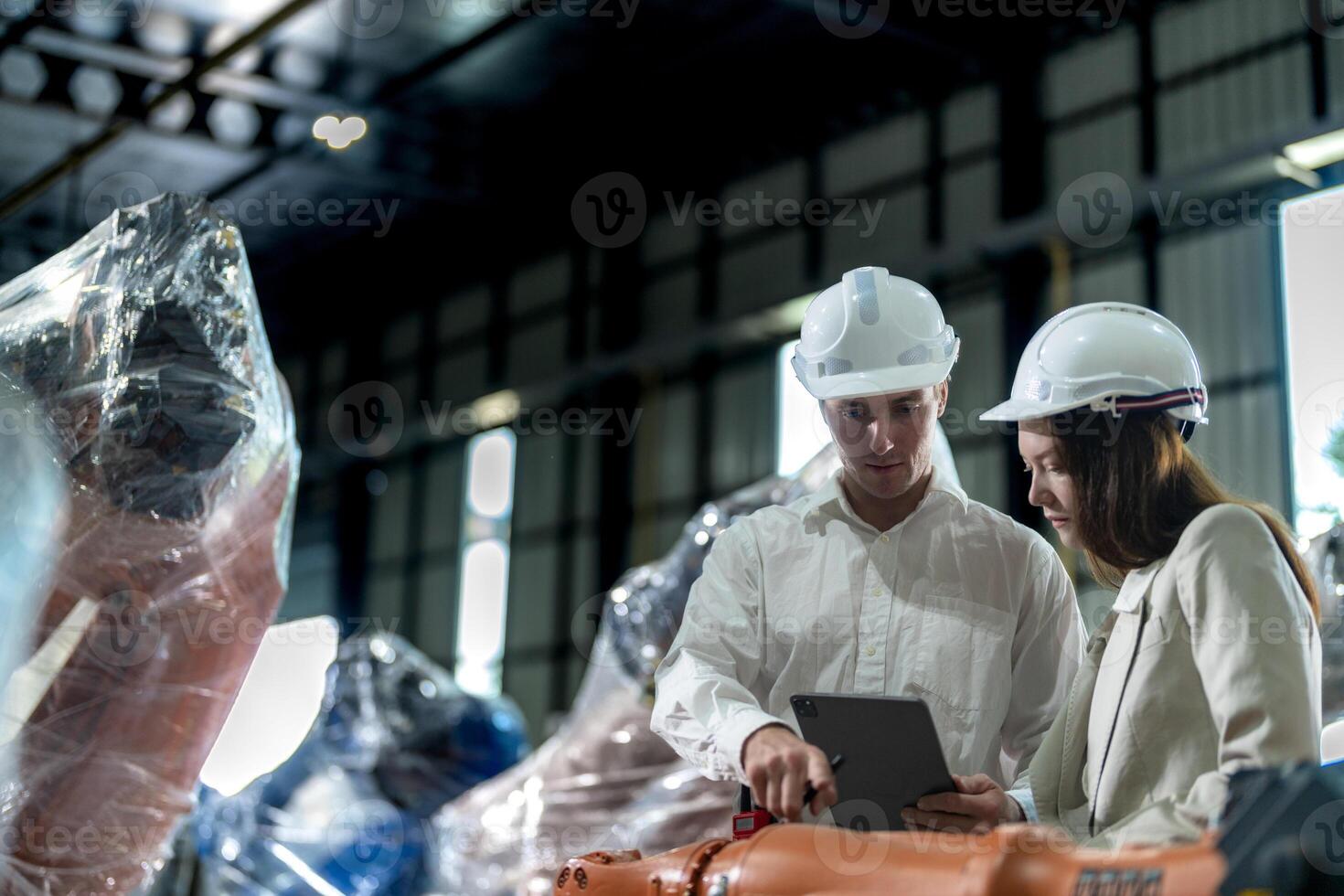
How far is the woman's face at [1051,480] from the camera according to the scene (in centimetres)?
299

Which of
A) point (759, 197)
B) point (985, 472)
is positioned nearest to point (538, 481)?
point (759, 197)

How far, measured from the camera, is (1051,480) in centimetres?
303

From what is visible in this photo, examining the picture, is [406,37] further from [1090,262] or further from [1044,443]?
[1044,443]

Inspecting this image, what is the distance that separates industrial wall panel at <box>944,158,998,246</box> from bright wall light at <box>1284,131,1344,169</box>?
281 cm

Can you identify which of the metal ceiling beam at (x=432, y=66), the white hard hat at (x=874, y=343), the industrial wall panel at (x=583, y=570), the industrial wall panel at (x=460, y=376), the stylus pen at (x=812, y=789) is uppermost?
the metal ceiling beam at (x=432, y=66)

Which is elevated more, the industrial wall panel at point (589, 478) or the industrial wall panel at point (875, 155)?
the industrial wall panel at point (875, 155)

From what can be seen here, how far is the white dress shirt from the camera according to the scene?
10.6 ft

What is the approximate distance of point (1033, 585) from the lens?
11.0 feet

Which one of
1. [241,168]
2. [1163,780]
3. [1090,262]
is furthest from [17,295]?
[241,168]

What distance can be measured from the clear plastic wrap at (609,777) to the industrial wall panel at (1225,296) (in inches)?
252

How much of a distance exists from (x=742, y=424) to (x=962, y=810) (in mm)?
12910

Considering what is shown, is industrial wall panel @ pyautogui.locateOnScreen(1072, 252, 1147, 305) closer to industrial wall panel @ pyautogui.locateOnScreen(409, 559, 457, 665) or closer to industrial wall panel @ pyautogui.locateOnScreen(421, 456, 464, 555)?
industrial wall panel @ pyautogui.locateOnScreen(421, 456, 464, 555)

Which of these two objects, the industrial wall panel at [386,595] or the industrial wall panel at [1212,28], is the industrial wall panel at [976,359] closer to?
the industrial wall panel at [1212,28]

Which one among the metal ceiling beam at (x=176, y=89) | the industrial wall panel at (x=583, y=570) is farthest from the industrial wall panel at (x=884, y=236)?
the metal ceiling beam at (x=176, y=89)
